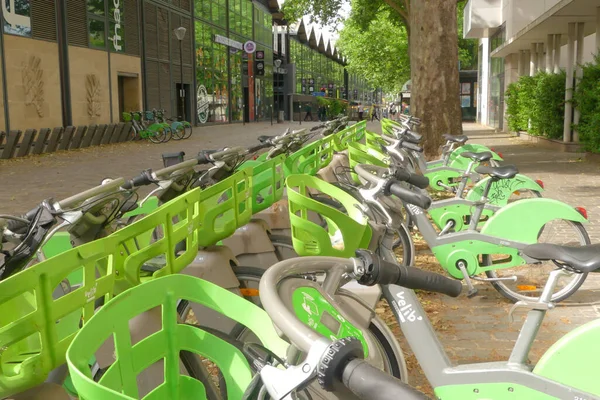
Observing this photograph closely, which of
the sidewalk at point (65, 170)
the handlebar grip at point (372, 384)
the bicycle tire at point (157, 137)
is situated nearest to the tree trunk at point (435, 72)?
the sidewalk at point (65, 170)

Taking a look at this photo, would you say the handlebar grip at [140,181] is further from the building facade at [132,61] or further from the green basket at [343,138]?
the building facade at [132,61]

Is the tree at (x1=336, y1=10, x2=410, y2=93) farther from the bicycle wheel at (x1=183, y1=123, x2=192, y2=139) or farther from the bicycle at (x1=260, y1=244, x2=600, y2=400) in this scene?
the bicycle at (x1=260, y1=244, x2=600, y2=400)

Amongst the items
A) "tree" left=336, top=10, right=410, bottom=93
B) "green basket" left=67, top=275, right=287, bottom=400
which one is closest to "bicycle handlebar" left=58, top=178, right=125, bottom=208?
"green basket" left=67, top=275, right=287, bottom=400

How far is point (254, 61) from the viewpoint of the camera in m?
47.8

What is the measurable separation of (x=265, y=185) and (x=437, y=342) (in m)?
2.30

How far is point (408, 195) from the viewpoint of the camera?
3.00 m

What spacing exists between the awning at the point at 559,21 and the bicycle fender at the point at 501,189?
388 inches

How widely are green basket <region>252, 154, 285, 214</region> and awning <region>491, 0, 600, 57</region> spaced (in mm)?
11799

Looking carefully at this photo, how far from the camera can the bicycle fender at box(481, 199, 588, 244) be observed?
14.7ft

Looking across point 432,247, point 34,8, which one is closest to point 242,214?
point 432,247

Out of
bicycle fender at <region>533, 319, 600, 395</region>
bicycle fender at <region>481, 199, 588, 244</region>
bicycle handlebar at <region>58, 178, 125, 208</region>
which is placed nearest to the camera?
bicycle fender at <region>533, 319, 600, 395</region>

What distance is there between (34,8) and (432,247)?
66.4 feet

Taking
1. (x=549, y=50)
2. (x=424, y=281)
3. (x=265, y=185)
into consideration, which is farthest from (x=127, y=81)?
(x=424, y=281)

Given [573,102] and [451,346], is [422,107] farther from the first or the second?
[451,346]
